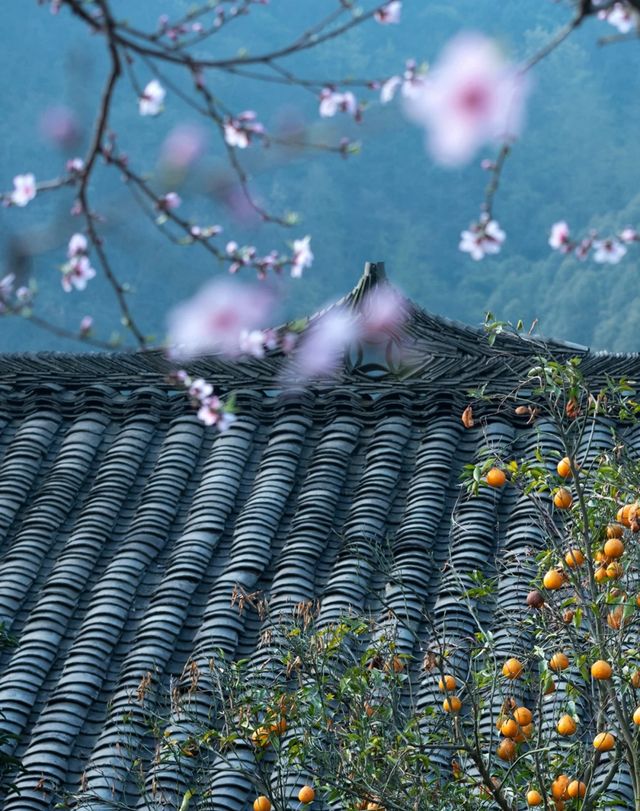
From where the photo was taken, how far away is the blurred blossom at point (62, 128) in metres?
2.53

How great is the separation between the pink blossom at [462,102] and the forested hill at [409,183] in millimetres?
21827

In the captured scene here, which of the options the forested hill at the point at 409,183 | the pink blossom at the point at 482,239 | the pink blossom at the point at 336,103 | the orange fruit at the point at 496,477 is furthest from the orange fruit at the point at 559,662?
the forested hill at the point at 409,183

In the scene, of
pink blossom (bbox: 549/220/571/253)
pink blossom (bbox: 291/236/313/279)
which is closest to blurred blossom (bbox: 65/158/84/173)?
pink blossom (bbox: 291/236/313/279)

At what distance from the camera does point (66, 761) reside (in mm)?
4492

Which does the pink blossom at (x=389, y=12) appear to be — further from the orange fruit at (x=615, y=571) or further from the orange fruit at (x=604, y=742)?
the orange fruit at (x=604, y=742)

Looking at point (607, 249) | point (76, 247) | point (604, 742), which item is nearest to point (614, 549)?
point (604, 742)

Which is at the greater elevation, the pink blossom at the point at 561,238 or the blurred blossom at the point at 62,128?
the pink blossom at the point at 561,238

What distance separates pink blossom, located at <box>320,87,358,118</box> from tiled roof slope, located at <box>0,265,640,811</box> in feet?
4.66

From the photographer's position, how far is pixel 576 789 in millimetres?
3277

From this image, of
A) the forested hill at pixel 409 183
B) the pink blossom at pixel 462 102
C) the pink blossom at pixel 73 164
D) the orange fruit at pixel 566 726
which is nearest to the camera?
the pink blossom at pixel 462 102

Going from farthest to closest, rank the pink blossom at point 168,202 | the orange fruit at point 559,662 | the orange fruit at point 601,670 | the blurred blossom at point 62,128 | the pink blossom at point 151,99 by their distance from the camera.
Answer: the orange fruit at point 559,662
the orange fruit at point 601,670
the pink blossom at point 151,99
the blurred blossom at point 62,128
the pink blossom at point 168,202

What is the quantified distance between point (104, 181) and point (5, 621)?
21.1m

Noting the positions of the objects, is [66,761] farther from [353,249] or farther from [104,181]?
[353,249]

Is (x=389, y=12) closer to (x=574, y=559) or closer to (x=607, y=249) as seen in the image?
(x=607, y=249)
